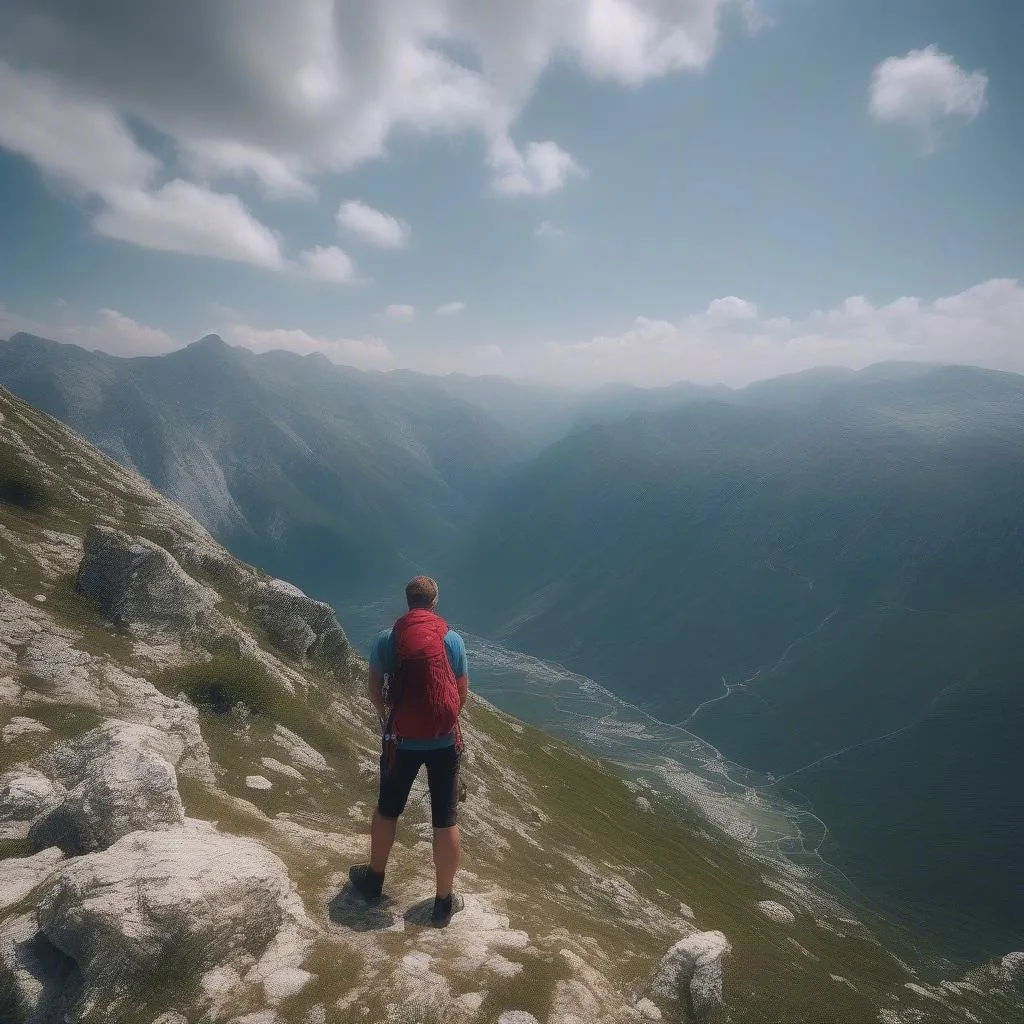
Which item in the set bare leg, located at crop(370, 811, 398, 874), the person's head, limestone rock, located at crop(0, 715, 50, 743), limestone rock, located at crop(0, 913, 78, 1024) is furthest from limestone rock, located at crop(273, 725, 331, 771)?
the person's head

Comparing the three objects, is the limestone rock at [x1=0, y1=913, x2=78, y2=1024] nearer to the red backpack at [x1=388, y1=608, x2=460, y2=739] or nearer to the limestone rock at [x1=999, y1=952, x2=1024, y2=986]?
the red backpack at [x1=388, y1=608, x2=460, y2=739]

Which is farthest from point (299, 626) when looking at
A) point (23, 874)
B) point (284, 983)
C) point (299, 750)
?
point (284, 983)

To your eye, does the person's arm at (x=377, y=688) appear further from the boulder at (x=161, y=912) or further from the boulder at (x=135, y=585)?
the boulder at (x=135, y=585)

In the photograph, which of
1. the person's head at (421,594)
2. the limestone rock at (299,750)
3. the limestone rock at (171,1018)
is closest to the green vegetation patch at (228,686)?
the limestone rock at (299,750)

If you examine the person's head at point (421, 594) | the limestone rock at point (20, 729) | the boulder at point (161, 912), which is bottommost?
the limestone rock at point (20, 729)

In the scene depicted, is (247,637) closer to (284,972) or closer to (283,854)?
(283,854)

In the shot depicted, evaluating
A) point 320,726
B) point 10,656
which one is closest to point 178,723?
point 10,656
